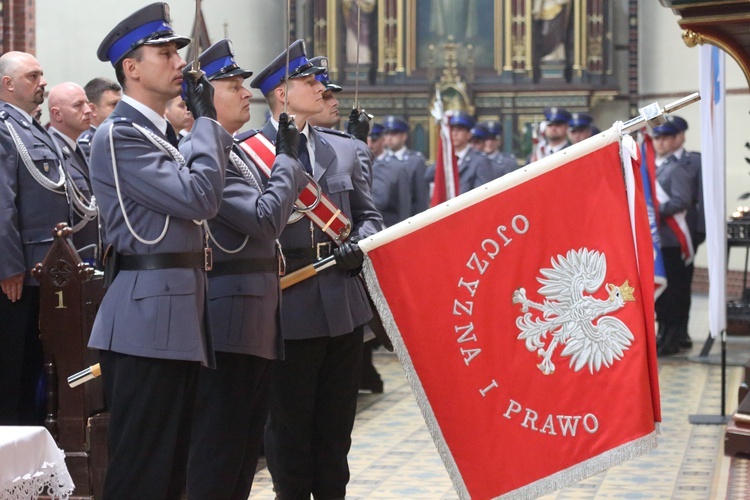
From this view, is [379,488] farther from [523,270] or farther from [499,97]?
[499,97]

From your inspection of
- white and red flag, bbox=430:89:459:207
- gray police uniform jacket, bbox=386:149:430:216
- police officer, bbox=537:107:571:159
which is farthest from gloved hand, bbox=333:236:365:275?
police officer, bbox=537:107:571:159

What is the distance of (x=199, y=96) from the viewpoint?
11.0ft

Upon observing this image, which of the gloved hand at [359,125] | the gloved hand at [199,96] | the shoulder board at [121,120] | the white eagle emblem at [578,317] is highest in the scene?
the gloved hand at [359,125]

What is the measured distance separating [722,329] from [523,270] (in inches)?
105

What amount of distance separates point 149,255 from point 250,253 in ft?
1.60

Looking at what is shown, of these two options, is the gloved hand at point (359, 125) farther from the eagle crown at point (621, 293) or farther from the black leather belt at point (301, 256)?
the eagle crown at point (621, 293)

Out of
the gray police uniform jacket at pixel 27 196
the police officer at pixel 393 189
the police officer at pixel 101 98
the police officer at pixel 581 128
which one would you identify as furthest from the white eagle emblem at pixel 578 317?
the police officer at pixel 581 128

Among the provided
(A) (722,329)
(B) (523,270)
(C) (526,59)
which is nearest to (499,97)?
(C) (526,59)

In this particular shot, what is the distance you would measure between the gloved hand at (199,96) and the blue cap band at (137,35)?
0.46ft

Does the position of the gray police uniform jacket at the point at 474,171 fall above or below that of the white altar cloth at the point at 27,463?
above

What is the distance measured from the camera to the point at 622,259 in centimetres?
366

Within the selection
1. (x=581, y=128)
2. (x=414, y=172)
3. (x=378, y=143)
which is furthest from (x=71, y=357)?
(x=581, y=128)

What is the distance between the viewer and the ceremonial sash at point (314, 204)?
396cm

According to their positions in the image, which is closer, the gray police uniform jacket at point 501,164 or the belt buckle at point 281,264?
the belt buckle at point 281,264
